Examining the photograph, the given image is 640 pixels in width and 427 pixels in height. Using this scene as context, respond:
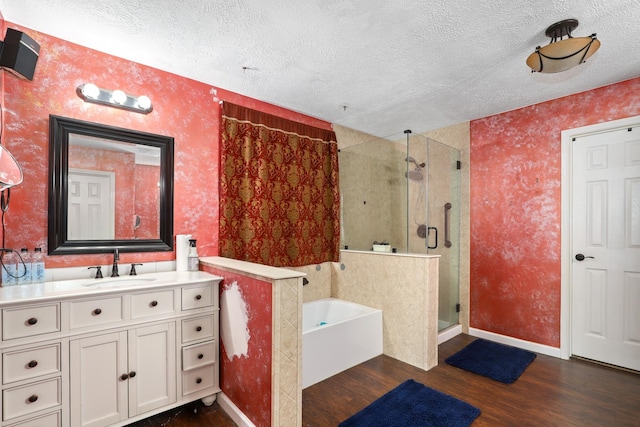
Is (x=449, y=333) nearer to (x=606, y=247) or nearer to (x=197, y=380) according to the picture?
(x=606, y=247)

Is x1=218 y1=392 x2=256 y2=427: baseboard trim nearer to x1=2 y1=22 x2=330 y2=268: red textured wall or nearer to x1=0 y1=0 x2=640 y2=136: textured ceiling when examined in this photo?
x1=2 y1=22 x2=330 y2=268: red textured wall

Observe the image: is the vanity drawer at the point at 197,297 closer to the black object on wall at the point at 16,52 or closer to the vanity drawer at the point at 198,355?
the vanity drawer at the point at 198,355

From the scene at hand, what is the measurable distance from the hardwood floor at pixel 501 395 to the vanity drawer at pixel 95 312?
78 cm

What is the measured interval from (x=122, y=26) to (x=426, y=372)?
343 cm

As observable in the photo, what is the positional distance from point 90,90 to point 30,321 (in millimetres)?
1496

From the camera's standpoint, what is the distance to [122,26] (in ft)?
6.17

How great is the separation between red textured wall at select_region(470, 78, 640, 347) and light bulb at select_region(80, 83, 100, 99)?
12.0 feet

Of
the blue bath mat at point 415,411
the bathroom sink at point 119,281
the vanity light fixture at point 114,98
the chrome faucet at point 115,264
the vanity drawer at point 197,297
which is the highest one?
the vanity light fixture at point 114,98

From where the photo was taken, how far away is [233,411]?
6.40 feet

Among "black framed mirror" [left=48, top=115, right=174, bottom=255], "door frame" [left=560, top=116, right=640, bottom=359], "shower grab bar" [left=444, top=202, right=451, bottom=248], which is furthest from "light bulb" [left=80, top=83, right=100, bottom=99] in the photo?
"door frame" [left=560, top=116, right=640, bottom=359]

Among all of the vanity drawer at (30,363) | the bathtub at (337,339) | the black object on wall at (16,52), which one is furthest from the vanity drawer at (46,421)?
the black object on wall at (16,52)

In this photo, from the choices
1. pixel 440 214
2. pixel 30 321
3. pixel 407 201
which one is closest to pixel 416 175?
A: pixel 407 201

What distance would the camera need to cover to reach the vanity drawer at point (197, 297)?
6.57 feet

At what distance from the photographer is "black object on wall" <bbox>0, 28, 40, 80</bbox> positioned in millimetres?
1699
